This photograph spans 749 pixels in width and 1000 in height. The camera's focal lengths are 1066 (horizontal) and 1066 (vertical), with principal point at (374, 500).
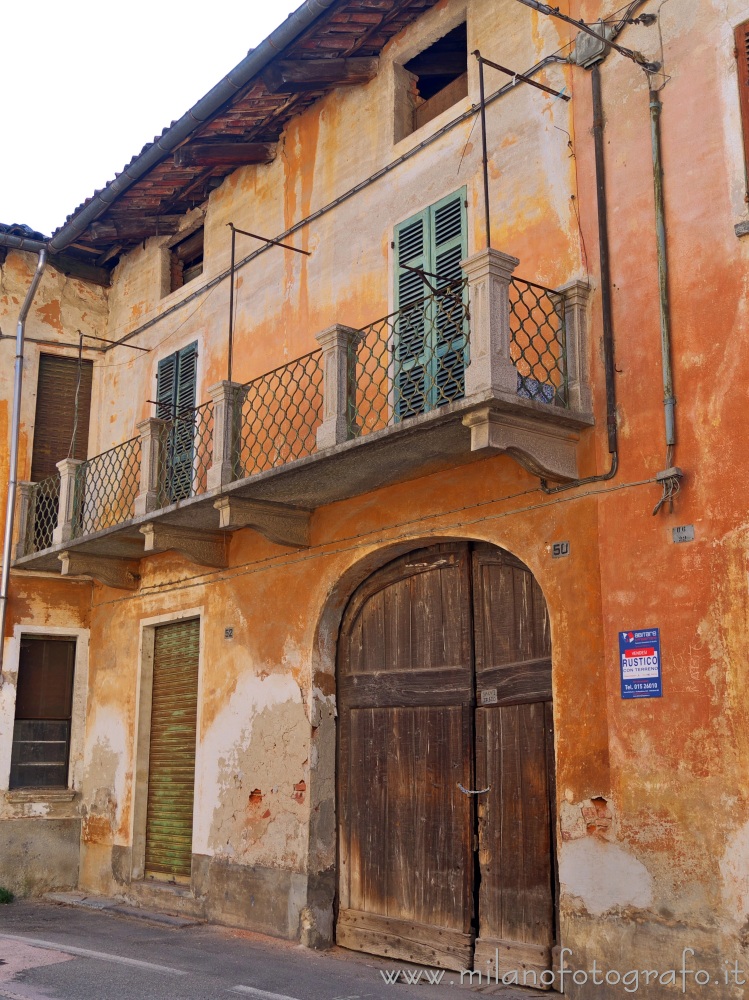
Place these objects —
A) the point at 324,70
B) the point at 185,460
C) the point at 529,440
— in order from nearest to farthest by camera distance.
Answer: the point at 529,440 < the point at 324,70 < the point at 185,460

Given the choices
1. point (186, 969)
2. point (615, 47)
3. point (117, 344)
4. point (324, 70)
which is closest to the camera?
point (615, 47)

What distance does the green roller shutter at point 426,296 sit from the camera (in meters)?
9.29

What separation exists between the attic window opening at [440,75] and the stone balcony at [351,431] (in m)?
2.35

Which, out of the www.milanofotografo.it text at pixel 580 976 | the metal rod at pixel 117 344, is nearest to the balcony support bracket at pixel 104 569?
the metal rod at pixel 117 344

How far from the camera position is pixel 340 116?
11.5 meters

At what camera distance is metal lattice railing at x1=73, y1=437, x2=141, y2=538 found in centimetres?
1309

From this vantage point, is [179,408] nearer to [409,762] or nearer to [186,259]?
[186,259]

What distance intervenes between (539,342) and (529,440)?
111cm

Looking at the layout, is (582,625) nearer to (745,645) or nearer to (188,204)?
(745,645)

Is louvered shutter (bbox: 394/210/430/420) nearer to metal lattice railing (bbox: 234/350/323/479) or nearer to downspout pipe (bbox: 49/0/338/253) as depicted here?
metal lattice railing (bbox: 234/350/323/479)

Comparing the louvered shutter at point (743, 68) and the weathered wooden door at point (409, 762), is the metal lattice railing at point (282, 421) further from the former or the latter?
the louvered shutter at point (743, 68)

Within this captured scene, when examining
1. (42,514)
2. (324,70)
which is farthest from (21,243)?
(324,70)

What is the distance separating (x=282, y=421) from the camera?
10.3 meters

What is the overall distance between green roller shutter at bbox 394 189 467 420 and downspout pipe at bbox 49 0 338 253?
2.18 meters
